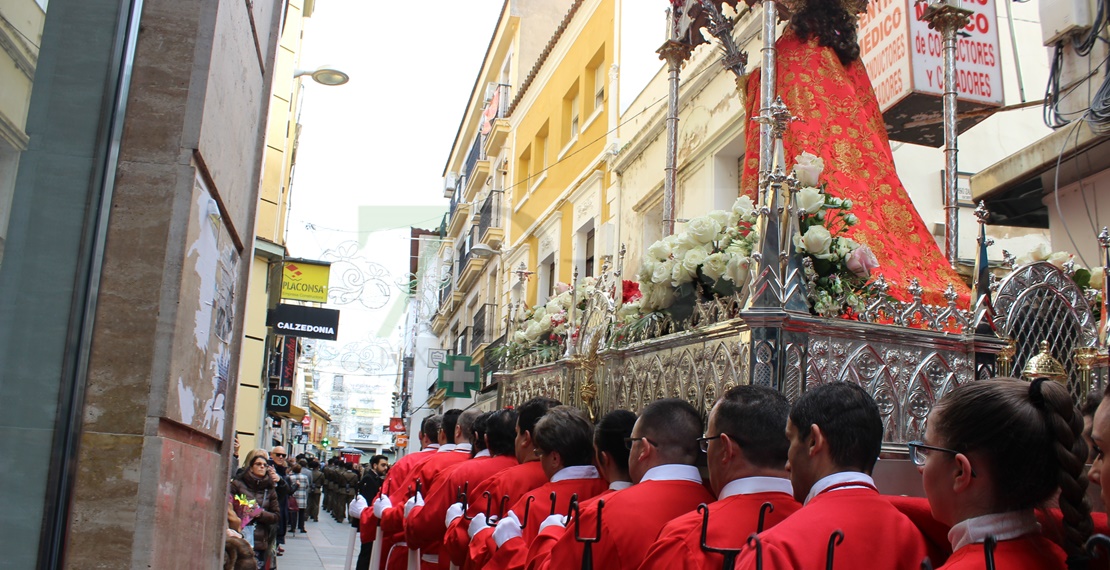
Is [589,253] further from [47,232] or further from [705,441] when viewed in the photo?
[47,232]

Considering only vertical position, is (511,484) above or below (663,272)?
below

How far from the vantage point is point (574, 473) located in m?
4.79

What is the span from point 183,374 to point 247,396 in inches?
446

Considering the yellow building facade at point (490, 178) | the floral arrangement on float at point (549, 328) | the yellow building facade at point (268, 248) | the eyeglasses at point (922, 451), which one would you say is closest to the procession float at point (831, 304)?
the floral arrangement on float at point (549, 328)

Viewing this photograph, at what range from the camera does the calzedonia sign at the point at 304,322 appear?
15516 mm

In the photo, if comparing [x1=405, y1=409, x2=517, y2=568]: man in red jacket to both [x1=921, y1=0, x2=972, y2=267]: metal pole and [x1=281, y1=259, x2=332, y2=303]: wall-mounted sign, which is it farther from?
[x1=281, y1=259, x2=332, y2=303]: wall-mounted sign

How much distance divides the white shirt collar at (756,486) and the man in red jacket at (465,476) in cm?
309

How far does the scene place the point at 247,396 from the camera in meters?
14.6

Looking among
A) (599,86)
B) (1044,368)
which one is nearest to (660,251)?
(1044,368)

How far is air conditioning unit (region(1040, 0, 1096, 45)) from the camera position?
28.3 ft

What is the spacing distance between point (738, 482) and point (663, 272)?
1746 mm

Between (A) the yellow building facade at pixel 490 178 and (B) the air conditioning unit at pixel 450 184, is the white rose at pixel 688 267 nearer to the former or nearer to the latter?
(A) the yellow building facade at pixel 490 178

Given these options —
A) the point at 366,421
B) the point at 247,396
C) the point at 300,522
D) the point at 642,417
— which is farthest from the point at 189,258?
Answer: the point at 366,421

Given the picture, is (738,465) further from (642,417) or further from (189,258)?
(189,258)
